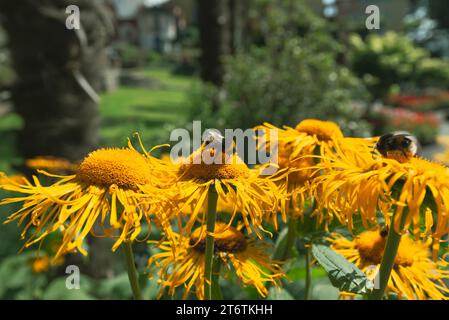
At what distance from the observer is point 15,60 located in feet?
11.7

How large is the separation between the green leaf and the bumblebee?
0.26 m

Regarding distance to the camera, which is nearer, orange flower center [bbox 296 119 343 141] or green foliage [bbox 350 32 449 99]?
orange flower center [bbox 296 119 343 141]

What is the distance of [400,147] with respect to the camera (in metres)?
0.94

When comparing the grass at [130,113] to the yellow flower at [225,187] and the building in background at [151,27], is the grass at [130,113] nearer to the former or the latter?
the yellow flower at [225,187]

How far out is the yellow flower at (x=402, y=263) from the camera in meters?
1.13

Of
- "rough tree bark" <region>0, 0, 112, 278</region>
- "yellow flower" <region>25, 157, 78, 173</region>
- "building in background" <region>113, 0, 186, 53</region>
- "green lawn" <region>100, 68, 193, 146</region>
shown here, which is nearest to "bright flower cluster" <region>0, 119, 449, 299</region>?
"yellow flower" <region>25, 157, 78, 173</region>

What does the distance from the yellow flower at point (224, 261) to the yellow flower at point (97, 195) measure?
0.17 metres

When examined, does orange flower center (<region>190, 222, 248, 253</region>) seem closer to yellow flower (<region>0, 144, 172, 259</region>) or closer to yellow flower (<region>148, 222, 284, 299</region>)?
yellow flower (<region>148, 222, 284, 299</region>)

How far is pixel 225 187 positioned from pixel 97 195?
30 cm

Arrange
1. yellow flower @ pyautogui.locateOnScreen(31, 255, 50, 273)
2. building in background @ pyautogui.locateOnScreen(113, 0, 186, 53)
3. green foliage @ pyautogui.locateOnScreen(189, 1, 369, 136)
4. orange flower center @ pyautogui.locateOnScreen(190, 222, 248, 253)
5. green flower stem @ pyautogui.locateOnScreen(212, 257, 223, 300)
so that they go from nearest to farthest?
green flower stem @ pyautogui.locateOnScreen(212, 257, 223, 300) → orange flower center @ pyautogui.locateOnScreen(190, 222, 248, 253) → yellow flower @ pyautogui.locateOnScreen(31, 255, 50, 273) → green foliage @ pyautogui.locateOnScreen(189, 1, 369, 136) → building in background @ pyautogui.locateOnScreen(113, 0, 186, 53)

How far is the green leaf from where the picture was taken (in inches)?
36.2

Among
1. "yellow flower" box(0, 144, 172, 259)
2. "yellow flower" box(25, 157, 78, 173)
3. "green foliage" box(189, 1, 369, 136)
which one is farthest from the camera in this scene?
"green foliage" box(189, 1, 369, 136)
